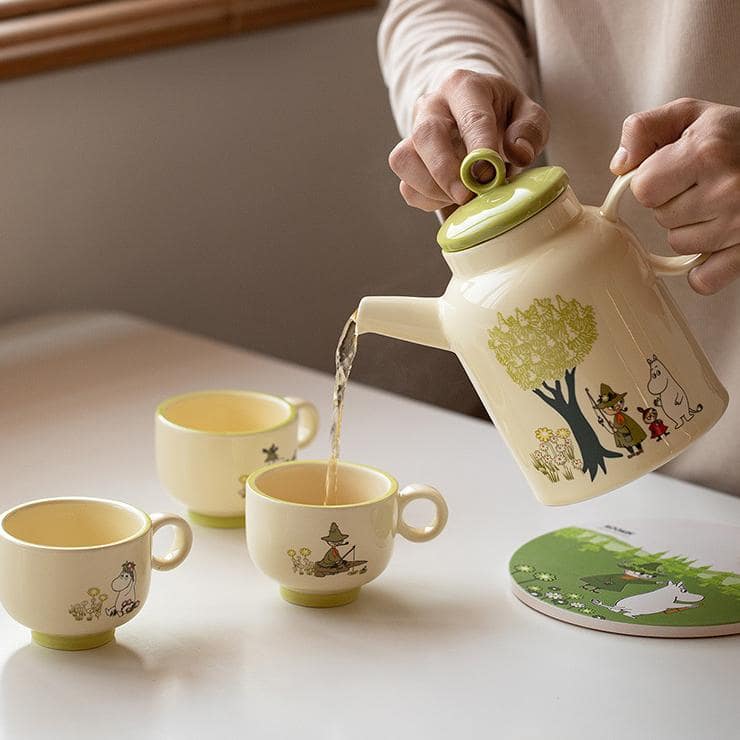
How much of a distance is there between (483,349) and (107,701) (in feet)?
1.01

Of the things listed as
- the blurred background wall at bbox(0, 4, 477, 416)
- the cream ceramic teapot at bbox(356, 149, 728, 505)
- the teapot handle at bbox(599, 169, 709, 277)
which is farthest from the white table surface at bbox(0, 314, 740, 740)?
the blurred background wall at bbox(0, 4, 477, 416)

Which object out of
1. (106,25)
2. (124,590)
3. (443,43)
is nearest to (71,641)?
(124,590)

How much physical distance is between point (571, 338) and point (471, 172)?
0.45ft

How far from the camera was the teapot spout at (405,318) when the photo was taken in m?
0.82

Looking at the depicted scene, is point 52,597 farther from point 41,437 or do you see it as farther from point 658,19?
point 658,19

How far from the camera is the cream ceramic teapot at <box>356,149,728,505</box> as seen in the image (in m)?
0.77

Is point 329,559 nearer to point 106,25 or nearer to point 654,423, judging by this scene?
point 654,423

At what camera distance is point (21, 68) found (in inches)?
56.4

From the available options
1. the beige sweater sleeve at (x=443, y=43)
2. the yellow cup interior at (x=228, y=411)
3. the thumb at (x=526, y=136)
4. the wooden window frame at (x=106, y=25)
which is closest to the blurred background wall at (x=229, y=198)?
the wooden window frame at (x=106, y=25)

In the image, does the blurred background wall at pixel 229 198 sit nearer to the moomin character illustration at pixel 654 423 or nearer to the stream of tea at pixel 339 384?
the stream of tea at pixel 339 384

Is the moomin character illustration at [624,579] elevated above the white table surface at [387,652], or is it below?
above

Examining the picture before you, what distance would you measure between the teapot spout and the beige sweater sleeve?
1.08ft

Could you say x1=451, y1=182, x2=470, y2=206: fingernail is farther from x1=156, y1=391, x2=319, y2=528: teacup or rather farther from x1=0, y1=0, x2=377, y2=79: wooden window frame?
x1=0, y1=0, x2=377, y2=79: wooden window frame

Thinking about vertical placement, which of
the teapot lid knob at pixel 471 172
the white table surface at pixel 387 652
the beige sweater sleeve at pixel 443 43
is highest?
the beige sweater sleeve at pixel 443 43
